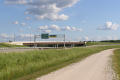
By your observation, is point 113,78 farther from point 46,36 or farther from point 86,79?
point 46,36

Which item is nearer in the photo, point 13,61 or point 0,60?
point 0,60

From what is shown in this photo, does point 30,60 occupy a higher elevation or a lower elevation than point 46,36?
lower

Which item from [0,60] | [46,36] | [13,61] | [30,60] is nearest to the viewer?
[0,60]

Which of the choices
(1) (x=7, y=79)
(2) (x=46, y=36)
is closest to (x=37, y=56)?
(1) (x=7, y=79)

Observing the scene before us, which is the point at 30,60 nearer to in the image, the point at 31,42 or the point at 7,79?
the point at 7,79

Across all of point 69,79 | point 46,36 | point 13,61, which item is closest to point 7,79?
point 69,79

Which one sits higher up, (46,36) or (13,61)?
(46,36)

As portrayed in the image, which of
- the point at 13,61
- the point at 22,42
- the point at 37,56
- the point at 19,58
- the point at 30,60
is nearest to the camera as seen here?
→ the point at 13,61

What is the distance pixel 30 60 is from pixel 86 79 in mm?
10541

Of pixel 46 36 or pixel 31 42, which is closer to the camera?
pixel 46 36

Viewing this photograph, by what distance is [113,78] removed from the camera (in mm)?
10273

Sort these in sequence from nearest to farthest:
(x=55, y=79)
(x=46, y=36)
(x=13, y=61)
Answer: (x=55, y=79) → (x=13, y=61) → (x=46, y=36)

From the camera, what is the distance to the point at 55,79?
985 cm

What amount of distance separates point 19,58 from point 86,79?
9.96m
